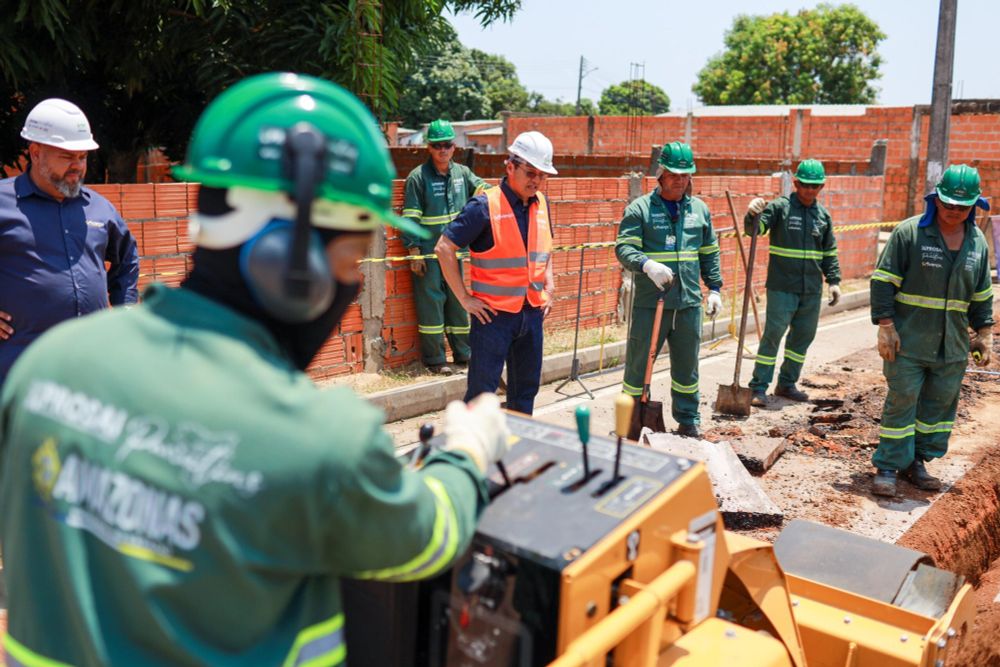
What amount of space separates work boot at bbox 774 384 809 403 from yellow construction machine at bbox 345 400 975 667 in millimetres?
6146

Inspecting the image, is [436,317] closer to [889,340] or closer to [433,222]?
A: [433,222]

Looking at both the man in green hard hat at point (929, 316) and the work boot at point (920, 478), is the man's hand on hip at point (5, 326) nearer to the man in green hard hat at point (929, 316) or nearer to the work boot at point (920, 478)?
the man in green hard hat at point (929, 316)

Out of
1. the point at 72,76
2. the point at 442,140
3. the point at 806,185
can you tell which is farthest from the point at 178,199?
the point at 806,185

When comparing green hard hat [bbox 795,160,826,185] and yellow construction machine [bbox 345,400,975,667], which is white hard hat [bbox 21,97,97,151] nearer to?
yellow construction machine [bbox 345,400,975,667]

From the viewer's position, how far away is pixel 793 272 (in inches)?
321

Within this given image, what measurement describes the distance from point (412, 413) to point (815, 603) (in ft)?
15.2

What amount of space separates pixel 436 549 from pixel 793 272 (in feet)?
23.4

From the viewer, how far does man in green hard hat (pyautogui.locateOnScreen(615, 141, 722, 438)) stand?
263 inches

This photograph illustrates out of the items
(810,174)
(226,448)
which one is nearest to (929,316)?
(810,174)

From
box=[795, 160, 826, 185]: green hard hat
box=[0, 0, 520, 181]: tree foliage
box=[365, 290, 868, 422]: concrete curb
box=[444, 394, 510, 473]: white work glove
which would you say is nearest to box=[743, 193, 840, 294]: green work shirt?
box=[795, 160, 826, 185]: green hard hat

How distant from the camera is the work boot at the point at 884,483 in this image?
6.08 metres

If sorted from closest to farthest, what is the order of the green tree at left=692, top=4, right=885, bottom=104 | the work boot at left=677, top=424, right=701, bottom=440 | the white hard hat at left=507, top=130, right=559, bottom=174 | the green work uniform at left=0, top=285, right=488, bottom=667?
the green work uniform at left=0, top=285, right=488, bottom=667 < the white hard hat at left=507, top=130, right=559, bottom=174 < the work boot at left=677, top=424, right=701, bottom=440 < the green tree at left=692, top=4, right=885, bottom=104

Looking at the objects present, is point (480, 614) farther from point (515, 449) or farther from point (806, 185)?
point (806, 185)

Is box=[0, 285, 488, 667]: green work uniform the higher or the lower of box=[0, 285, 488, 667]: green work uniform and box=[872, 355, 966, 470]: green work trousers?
the higher
